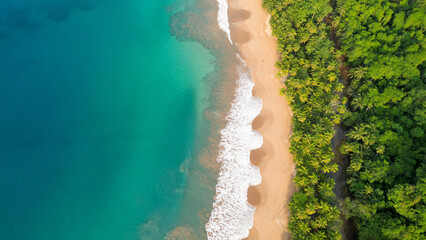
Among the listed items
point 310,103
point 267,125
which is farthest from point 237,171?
point 310,103

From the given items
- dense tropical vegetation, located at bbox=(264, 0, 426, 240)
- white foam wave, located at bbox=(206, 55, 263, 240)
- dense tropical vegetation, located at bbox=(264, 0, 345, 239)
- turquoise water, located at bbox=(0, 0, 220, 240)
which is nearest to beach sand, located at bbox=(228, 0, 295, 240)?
white foam wave, located at bbox=(206, 55, 263, 240)

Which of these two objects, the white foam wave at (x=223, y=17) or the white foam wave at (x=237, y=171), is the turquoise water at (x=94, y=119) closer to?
the white foam wave at (x=237, y=171)

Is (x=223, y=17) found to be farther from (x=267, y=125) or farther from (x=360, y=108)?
(x=360, y=108)

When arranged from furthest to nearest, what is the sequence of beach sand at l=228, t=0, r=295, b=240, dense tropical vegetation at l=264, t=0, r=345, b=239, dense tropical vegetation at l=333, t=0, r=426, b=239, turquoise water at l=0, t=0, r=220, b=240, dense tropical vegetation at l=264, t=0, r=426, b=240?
1. turquoise water at l=0, t=0, r=220, b=240
2. beach sand at l=228, t=0, r=295, b=240
3. dense tropical vegetation at l=264, t=0, r=345, b=239
4. dense tropical vegetation at l=264, t=0, r=426, b=240
5. dense tropical vegetation at l=333, t=0, r=426, b=239

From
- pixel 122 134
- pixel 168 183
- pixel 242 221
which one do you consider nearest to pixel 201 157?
pixel 168 183

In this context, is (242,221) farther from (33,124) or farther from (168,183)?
(33,124)

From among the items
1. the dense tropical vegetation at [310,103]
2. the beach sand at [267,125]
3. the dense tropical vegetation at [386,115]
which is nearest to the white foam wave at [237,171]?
the beach sand at [267,125]

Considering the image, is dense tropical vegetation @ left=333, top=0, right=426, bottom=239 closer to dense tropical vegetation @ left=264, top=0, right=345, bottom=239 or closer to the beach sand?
dense tropical vegetation @ left=264, top=0, right=345, bottom=239

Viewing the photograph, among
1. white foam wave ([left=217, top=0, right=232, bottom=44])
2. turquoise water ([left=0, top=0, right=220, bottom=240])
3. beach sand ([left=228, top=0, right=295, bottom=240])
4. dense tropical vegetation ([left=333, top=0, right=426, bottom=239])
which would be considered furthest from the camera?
white foam wave ([left=217, top=0, right=232, bottom=44])
